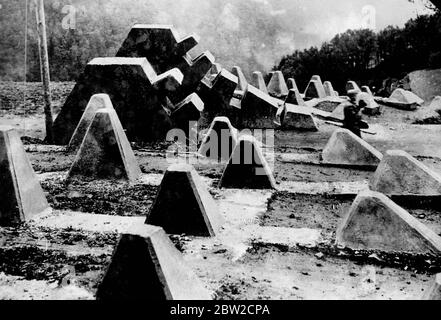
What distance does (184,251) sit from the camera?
353cm

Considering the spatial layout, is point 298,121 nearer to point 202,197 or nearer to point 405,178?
point 405,178

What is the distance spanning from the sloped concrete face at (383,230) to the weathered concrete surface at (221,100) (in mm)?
6322

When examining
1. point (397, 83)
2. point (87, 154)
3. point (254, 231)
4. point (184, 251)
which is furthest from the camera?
point (397, 83)

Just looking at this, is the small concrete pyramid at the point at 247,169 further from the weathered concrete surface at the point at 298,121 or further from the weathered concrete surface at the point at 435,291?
the weathered concrete surface at the point at 298,121

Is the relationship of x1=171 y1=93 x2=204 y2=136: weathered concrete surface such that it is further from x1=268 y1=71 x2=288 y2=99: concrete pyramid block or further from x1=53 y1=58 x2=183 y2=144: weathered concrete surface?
→ x1=268 y1=71 x2=288 y2=99: concrete pyramid block

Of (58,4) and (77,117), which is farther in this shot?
(58,4)

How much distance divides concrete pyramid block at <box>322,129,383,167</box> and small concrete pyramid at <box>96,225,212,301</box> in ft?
13.7

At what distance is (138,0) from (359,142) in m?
25.3

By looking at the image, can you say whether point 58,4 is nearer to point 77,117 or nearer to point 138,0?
point 138,0

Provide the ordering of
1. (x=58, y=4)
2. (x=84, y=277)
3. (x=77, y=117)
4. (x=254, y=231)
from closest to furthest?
(x=84, y=277) → (x=254, y=231) → (x=77, y=117) → (x=58, y=4)

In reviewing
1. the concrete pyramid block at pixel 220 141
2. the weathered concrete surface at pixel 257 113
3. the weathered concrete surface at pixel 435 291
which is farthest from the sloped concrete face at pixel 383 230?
the weathered concrete surface at pixel 257 113

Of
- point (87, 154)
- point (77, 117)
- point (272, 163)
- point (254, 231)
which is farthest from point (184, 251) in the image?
point (77, 117)

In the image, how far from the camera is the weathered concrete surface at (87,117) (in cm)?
643

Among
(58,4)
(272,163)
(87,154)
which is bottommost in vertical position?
(272,163)
